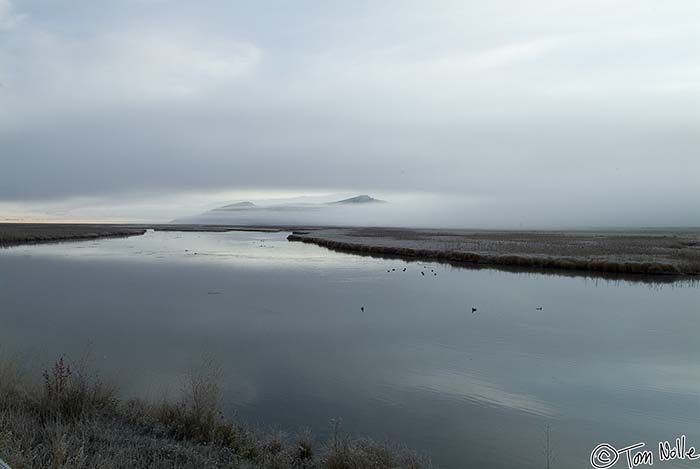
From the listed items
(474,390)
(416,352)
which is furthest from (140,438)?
(416,352)

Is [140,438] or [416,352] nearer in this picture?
[140,438]

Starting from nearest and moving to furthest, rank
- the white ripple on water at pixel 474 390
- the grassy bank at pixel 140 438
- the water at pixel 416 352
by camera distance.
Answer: the grassy bank at pixel 140 438, the water at pixel 416 352, the white ripple on water at pixel 474 390

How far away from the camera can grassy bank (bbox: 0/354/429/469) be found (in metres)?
3.77

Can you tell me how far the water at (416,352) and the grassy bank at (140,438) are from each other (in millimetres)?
990

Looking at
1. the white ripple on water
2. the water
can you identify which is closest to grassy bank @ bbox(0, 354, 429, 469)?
the water

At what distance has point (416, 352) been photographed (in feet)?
31.0

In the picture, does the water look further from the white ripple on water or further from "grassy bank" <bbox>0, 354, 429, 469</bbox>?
"grassy bank" <bbox>0, 354, 429, 469</bbox>

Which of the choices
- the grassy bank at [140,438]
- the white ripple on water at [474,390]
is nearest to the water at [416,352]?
the white ripple on water at [474,390]

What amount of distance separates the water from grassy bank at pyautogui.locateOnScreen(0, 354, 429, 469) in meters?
0.99

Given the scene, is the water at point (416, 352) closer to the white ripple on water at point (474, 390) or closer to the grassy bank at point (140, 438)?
the white ripple on water at point (474, 390)

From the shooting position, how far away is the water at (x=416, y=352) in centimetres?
610

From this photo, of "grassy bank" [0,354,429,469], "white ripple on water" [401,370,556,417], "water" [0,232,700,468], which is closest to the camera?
"grassy bank" [0,354,429,469]

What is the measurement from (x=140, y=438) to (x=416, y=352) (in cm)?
620

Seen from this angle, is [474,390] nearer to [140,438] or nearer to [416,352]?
[416,352]
